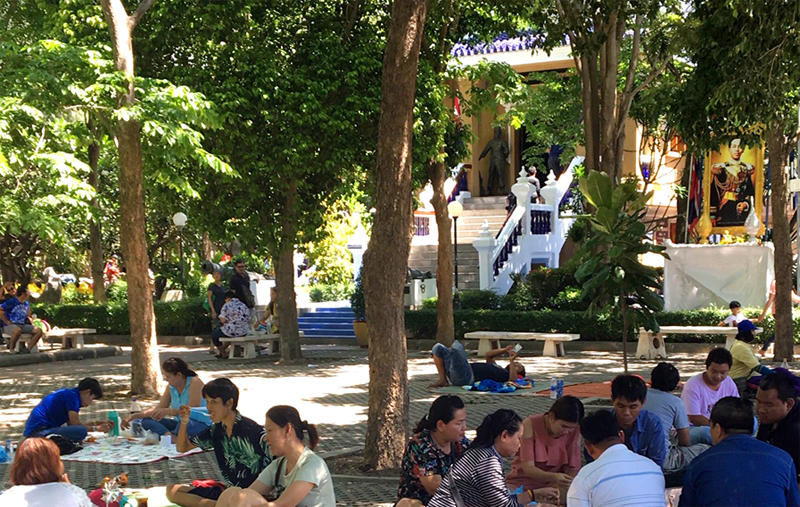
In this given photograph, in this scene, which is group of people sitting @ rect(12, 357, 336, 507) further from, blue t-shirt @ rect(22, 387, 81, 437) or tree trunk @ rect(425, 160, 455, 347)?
tree trunk @ rect(425, 160, 455, 347)

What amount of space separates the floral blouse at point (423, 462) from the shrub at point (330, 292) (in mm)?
26555

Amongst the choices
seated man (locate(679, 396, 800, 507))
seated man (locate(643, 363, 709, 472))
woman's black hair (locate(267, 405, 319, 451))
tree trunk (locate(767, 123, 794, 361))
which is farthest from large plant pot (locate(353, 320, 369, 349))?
seated man (locate(679, 396, 800, 507))

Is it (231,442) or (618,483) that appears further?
(231,442)

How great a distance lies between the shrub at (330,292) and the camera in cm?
3359

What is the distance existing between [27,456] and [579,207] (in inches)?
959

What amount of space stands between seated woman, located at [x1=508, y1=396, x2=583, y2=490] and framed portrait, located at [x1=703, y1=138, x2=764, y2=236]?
21586mm

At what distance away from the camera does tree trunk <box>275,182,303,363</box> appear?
67.1ft

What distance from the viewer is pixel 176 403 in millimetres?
10984

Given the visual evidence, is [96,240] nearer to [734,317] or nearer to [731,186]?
[734,317]

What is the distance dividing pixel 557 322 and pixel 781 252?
6.40 meters

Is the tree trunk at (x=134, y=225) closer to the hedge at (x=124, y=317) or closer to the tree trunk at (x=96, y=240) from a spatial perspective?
the tree trunk at (x=96, y=240)

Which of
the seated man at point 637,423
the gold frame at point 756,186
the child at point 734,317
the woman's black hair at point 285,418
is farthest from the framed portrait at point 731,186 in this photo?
the woman's black hair at point 285,418

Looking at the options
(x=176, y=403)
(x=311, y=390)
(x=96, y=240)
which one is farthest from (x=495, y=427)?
(x=96, y=240)

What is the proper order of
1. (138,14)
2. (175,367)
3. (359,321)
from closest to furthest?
(175,367)
(138,14)
(359,321)
